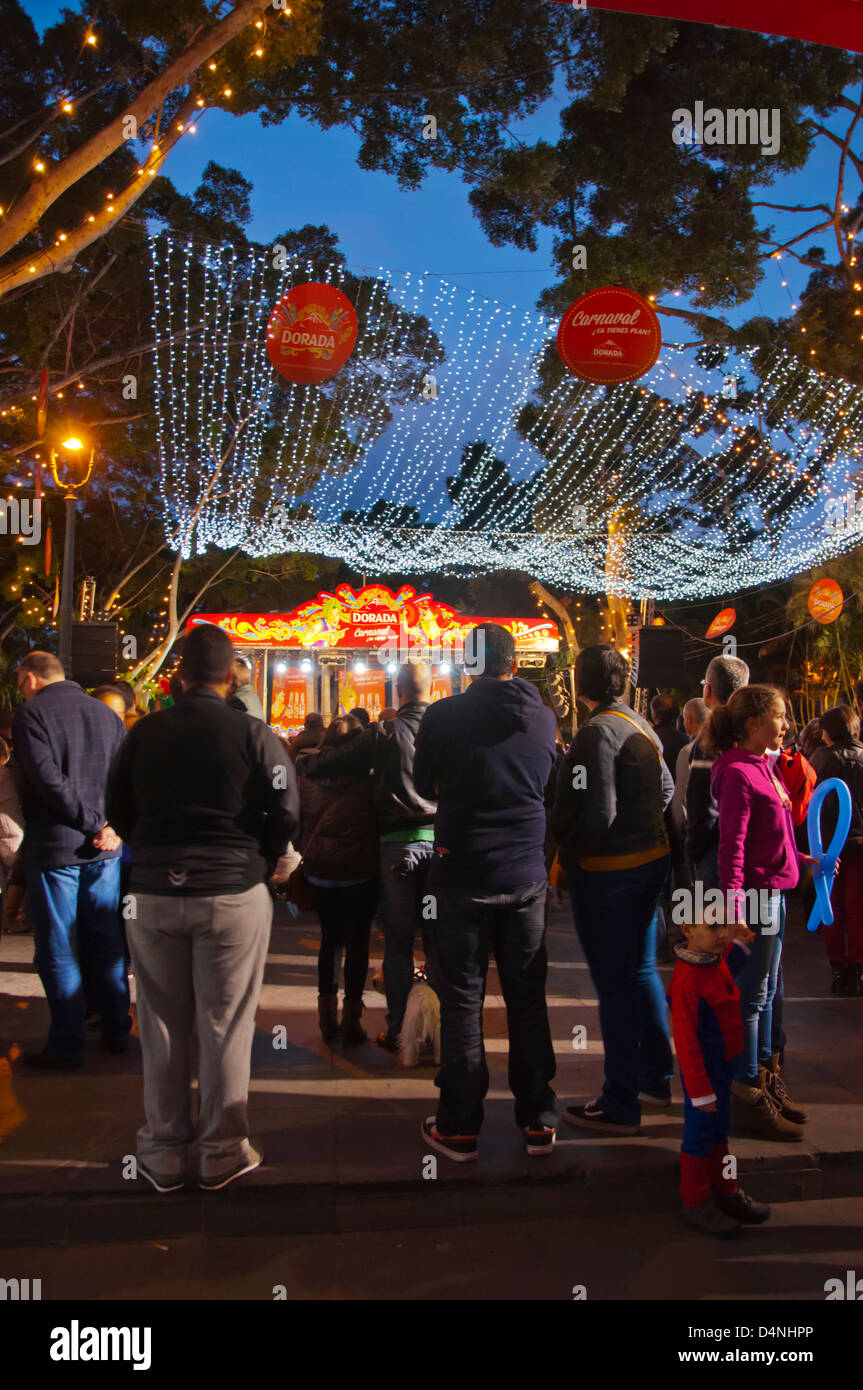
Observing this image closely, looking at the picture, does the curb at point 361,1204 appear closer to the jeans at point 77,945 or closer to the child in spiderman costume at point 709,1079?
the child in spiderman costume at point 709,1079

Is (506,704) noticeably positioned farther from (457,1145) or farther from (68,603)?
(68,603)

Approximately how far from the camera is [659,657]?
11.8m

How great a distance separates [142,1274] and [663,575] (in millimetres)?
17904

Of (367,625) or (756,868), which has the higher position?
(367,625)

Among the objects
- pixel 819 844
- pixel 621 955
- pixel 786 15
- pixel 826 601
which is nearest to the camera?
pixel 621 955

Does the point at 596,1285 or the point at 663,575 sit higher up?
the point at 663,575

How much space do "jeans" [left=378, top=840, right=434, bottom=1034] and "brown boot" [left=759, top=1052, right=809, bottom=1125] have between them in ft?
5.58

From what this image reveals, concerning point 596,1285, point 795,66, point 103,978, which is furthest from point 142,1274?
point 795,66

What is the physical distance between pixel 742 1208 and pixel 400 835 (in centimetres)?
223

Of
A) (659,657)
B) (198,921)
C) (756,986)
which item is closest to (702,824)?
(756,986)

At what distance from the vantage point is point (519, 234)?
43.6 ft

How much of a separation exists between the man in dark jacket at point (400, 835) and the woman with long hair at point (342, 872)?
0.28 feet

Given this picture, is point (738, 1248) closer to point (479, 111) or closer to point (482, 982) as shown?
point (482, 982)
